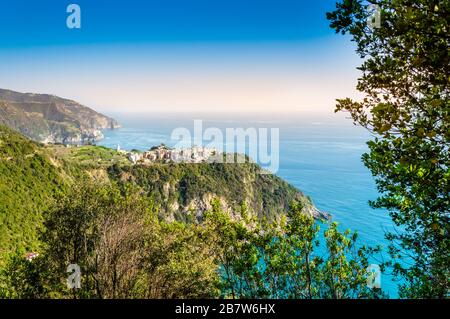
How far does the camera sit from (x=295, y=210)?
883 centimetres

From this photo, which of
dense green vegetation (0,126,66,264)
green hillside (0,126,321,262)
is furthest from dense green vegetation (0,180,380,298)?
green hillside (0,126,321,262)

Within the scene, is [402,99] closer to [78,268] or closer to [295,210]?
[295,210]

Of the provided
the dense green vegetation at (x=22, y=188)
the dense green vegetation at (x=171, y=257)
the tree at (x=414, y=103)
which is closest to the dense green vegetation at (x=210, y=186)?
the dense green vegetation at (x=22, y=188)

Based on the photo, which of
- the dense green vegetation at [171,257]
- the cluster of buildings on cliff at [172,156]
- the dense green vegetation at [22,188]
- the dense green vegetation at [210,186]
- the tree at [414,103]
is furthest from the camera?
the cluster of buildings on cliff at [172,156]

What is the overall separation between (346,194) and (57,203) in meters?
102

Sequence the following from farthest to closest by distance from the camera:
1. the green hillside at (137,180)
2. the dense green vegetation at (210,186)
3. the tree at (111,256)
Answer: the dense green vegetation at (210,186), the green hillside at (137,180), the tree at (111,256)

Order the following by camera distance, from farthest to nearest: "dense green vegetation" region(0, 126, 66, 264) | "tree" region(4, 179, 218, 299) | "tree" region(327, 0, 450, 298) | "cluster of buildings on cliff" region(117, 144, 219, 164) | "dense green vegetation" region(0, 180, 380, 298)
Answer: "cluster of buildings on cliff" region(117, 144, 219, 164) < "dense green vegetation" region(0, 126, 66, 264) < "tree" region(4, 179, 218, 299) < "dense green vegetation" region(0, 180, 380, 298) < "tree" region(327, 0, 450, 298)

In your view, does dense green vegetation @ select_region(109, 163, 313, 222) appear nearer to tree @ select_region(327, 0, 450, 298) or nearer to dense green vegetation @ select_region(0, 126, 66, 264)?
dense green vegetation @ select_region(0, 126, 66, 264)

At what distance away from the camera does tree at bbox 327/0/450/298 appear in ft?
12.0

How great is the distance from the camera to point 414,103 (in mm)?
4301

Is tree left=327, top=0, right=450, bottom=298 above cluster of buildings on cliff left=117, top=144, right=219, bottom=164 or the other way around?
above

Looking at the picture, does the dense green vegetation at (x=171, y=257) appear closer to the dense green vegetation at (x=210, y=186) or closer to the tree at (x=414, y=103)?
the tree at (x=414, y=103)

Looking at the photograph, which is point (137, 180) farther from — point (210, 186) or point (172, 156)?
point (172, 156)

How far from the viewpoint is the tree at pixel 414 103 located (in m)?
3.67
